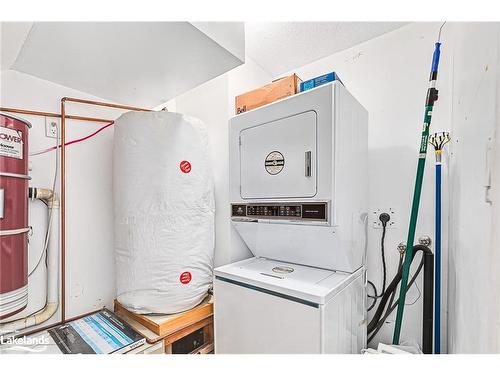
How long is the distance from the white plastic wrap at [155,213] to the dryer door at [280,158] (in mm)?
399

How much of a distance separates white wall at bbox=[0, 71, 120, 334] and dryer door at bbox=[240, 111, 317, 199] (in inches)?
42.5

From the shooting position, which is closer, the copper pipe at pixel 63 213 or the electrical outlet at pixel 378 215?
the copper pipe at pixel 63 213

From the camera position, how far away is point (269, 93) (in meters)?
1.63

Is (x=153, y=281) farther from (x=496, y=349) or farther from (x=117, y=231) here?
(x=496, y=349)

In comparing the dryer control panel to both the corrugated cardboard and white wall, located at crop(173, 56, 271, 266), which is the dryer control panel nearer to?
white wall, located at crop(173, 56, 271, 266)

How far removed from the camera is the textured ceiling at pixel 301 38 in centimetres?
188

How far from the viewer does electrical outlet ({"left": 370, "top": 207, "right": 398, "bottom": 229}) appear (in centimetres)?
185

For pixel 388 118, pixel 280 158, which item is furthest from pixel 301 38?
pixel 280 158

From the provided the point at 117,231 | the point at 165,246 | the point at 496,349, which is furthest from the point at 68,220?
the point at 496,349

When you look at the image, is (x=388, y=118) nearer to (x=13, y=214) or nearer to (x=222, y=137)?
(x=222, y=137)

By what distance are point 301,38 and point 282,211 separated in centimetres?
149

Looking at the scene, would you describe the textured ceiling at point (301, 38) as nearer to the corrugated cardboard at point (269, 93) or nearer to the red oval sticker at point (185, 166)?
the corrugated cardboard at point (269, 93)

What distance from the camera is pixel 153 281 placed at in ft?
5.13

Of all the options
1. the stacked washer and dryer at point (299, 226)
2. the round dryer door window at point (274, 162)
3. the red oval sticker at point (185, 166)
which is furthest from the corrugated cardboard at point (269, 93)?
the red oval sticker at point (185, 166)
